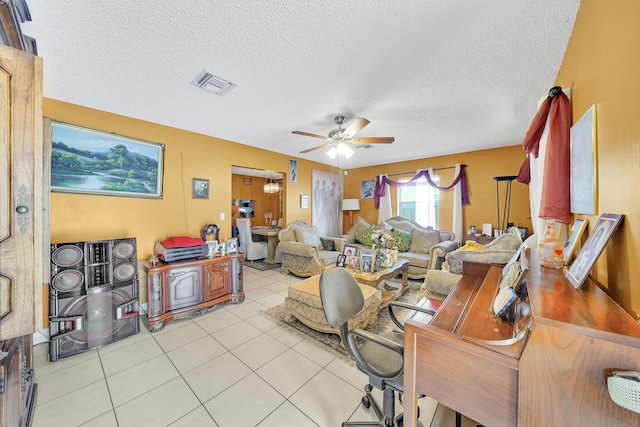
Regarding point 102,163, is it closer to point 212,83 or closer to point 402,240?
point 212,83

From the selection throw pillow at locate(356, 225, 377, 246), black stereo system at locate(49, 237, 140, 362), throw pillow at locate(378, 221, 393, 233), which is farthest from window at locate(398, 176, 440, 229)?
black stereo system at locate(49, 237, 140, 362)

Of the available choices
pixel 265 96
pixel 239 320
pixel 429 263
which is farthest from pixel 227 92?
Answer: pixel 429 263

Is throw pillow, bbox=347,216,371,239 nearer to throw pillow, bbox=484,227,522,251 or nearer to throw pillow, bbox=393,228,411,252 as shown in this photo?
throw pillow, bbox=393,228,411,252

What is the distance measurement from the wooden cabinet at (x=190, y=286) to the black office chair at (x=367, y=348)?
7.06 feet

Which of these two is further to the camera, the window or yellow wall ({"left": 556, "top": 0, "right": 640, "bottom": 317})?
the window

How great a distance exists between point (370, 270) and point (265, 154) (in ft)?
9.75

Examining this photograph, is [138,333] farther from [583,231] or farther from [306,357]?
[583,231]

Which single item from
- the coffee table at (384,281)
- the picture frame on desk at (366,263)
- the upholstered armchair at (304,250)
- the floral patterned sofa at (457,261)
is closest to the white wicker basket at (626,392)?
the floral patterned sofa at (457,261)

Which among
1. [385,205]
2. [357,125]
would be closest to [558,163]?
[357,125]

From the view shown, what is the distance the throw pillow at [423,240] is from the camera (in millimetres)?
4469

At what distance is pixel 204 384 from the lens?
1.74m

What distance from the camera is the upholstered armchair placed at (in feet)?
13.5

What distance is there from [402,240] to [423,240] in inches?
15.7

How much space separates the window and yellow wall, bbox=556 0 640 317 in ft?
13.5
